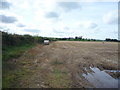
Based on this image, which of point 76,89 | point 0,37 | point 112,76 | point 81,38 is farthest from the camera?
point 81,38

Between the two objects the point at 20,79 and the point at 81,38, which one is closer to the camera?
the point at 20,79

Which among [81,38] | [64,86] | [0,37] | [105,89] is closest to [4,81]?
[64,86]

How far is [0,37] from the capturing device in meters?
14.4

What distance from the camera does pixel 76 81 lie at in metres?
6.39

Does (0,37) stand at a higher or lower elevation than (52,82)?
higher

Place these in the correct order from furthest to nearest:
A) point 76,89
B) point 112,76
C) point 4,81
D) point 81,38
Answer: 1. point 81,38
2. point 112,76
3. point 4,81
4. point 76,89

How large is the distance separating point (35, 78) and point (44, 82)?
0.70 meters

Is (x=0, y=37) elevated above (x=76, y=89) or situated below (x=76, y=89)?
above

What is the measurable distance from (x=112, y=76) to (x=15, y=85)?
4.74m

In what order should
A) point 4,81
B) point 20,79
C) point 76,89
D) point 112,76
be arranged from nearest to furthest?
point 76,89 < point 4,81 < point 20,79 < point 112,76

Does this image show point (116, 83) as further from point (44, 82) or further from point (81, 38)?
point (81, 38)

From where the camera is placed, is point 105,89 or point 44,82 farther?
point 44,82

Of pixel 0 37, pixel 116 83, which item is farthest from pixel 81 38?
pixel 116 83

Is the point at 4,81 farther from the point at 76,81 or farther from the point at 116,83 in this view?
the point at 116,83
